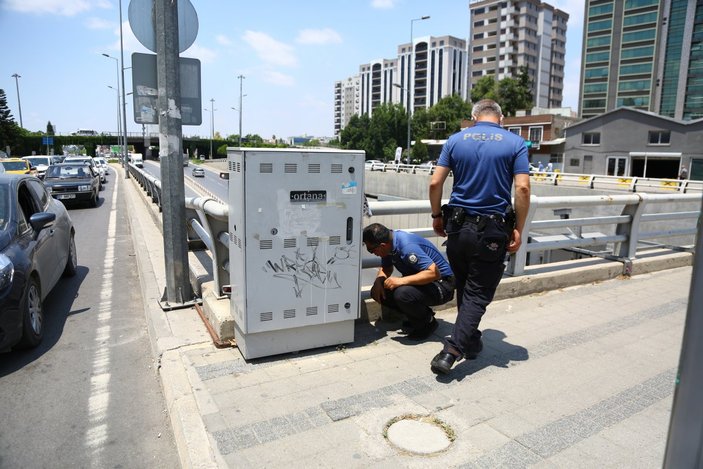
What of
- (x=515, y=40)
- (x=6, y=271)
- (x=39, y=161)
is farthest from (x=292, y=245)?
(x=515, y=40)

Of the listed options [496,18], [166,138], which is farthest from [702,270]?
[496,18]

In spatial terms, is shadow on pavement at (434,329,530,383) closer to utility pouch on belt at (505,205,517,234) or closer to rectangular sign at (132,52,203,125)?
utility pouch on belt at (505,205,517,234)

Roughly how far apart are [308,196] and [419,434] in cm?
189

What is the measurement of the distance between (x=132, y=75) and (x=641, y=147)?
165ft

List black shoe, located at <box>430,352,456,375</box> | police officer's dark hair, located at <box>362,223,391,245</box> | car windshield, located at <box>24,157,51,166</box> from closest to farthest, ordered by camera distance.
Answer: black shoe, located at <box>430,352,456,375</box>
police officer's dark hair, located at <box>362,223,391,245</box>
car windshield, located at <box>24,157,51,166</box>

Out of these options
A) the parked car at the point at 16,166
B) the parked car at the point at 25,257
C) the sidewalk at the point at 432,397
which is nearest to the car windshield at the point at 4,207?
the parked car at the point at 25,257

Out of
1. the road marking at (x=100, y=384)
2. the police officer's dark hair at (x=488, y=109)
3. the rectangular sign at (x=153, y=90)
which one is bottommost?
the road marking at (x=100, y=384)

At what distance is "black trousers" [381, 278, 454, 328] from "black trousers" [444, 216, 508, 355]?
17.5 inches

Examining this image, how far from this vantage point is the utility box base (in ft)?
13.2

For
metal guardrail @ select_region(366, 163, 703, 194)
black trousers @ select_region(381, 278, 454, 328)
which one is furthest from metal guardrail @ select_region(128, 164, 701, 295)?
metal guardrail @ select_region(366, 163, 703, 194)

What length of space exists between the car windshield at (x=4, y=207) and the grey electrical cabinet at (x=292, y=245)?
2.80m

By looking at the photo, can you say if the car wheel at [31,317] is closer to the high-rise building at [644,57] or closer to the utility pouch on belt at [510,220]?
the utility pouch on belt at [510,220]

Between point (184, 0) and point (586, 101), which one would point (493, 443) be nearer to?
point (184, 0)

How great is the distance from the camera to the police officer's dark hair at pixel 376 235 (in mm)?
4254
